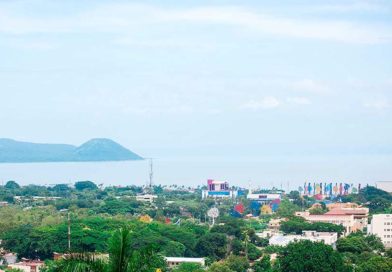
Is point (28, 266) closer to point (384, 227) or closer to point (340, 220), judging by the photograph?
point (384, 227)

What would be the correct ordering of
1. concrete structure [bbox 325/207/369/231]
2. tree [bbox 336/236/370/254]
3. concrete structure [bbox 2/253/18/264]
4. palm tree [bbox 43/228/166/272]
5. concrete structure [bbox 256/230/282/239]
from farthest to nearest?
concrete structure [bbox 325/207/369/231]
concrete structure [bbox 256/230/282/239]
tree [bbox 336/236/370/254]
concrete structure [bbox 2/253/18/264]
palm tree [bbox 43/228/166/272]

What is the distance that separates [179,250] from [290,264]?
7.17 metres

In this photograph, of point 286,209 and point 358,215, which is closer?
point 358,215

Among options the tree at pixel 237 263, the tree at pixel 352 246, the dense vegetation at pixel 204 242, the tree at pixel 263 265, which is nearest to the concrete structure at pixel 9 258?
the dense vegetation at pixel 204 242

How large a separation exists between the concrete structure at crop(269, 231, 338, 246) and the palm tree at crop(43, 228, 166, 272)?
25.3 metres

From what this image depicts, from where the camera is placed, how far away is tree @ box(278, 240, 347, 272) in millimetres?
23703

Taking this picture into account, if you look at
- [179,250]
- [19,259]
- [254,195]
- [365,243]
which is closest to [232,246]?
[179,250]

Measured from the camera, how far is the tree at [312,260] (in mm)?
23703

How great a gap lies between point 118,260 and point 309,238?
26411 mm

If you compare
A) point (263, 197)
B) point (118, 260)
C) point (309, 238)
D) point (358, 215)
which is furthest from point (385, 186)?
point (118, 260)

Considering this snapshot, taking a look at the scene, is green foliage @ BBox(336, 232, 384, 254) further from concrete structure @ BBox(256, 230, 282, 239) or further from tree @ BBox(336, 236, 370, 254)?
concrete structure @ BBox(256, 230, 282, 239)

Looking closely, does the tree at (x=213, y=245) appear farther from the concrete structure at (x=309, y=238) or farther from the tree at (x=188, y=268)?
the tree at (x=188, y=268)

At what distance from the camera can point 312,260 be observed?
23.9 m

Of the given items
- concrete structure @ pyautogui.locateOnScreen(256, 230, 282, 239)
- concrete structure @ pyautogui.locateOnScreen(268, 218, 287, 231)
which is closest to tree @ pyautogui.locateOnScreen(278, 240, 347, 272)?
concrete structure @ pyautogui.locateOnScreen(256, 230, 282, 239)
